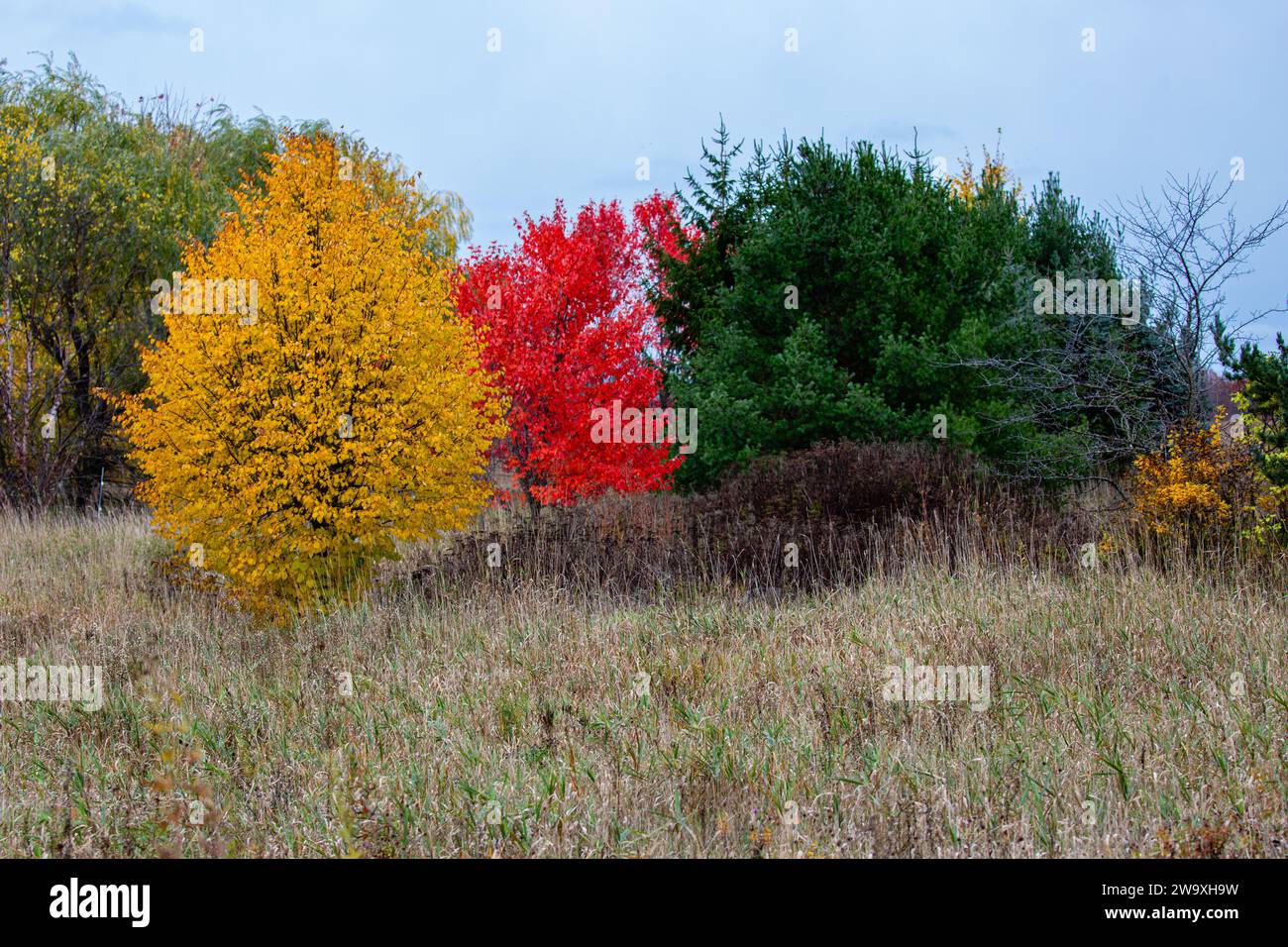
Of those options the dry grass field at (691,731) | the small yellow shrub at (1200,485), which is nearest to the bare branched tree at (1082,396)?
the small yellow shrub at (1200,485)

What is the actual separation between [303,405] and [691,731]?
519cm

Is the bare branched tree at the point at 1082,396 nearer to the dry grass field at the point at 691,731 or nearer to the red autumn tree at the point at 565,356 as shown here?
the dry grass field at the point at 691,731

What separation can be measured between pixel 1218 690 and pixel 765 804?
9.22ft

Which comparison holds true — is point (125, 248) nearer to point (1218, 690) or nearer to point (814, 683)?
point (814, 683)

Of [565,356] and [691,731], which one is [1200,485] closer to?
[691,731]

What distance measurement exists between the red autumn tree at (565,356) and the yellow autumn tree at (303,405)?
14.9 ft

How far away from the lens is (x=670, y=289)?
16.8m

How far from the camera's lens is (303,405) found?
28.9 feet

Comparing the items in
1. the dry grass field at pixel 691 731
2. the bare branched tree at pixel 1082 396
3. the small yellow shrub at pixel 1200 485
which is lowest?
the dry grass field at pixel 691 731

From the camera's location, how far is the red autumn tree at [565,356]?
46.8 feet

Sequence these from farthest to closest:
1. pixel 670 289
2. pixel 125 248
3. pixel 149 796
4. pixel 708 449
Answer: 1. pixel 125 248
2. pixel 670 289
3. pixel 708 449
4. pixel 149 796

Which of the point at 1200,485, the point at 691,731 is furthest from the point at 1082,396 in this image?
the point at 691,731

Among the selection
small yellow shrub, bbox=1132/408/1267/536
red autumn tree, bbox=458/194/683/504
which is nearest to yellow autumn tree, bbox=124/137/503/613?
red autumn tree, bbox=458/194/683/504

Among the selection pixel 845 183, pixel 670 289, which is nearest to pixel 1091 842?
pixel 845 183
